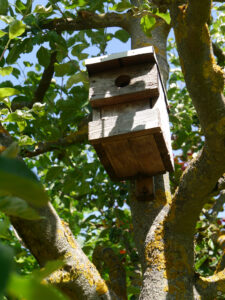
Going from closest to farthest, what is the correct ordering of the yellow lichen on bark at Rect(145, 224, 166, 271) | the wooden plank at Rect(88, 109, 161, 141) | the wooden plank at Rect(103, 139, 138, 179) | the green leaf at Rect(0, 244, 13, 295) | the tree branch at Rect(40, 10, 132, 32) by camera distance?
1. the green leaf at Rect(0, 244, 13, 295)
2. the yellow lichen on bark at Rect(145, 224, 166, 271)
3. the wooden plank at Rect(88, 109, 161, 141)
4. the wooden plank at Rect(103, 139, 138, 179)
5. the tree branch at Rect(40, 10, 132, 32)

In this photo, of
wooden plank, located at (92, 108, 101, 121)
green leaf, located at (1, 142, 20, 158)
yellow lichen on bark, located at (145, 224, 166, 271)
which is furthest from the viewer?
wooden plank, located at (92, 108, 101, 121)

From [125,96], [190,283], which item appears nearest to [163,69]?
[125,96]

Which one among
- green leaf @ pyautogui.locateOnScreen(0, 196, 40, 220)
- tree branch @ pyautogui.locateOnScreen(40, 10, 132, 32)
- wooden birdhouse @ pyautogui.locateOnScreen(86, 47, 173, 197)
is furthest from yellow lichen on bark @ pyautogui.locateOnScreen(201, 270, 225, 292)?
tree branch @ pyautogui.locateOnScreen(40, 10, 132, 32)

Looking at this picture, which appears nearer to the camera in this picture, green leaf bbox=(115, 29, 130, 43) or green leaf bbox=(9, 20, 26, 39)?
green leaf bbox=(9, 20, 26, 39)

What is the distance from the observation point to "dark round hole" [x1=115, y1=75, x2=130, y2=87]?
2.71 m

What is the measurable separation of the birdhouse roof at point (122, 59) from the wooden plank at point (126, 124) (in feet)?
1.20

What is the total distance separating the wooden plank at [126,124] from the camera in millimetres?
2381

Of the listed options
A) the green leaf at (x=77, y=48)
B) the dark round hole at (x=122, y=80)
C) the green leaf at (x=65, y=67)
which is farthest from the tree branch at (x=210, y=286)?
the green leaf at (x=77, y=48)

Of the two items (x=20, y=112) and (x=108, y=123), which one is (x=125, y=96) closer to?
(x=108, y=123)

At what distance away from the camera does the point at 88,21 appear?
11.2 ft

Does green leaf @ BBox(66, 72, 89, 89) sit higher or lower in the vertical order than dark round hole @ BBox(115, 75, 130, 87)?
higher

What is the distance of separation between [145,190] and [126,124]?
0.38 meters

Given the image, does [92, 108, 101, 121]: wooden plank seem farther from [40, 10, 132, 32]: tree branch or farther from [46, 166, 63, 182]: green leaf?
[40, 10, 132, 32]: tree branch

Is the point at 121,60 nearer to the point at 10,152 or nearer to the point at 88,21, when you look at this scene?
the point at 88,21
